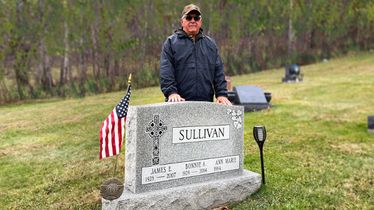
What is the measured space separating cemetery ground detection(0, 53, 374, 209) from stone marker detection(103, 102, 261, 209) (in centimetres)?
46

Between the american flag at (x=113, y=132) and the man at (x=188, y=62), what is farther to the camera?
the man at (x=188, y=62)

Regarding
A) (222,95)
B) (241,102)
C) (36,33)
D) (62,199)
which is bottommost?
(62,199)

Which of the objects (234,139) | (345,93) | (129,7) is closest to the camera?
(234,139)

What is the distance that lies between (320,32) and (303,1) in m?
2.82

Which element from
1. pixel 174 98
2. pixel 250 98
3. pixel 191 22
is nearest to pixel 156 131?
pixel 174 98

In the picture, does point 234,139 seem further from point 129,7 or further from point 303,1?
point 303,1

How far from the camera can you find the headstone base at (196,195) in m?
4.30

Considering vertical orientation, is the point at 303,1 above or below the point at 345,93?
above

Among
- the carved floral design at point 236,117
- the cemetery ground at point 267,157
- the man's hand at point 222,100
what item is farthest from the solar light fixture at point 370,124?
the man's hand at point 222,100

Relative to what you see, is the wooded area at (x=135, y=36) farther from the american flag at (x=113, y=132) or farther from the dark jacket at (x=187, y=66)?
the dark jacket at (x=187, y=66)

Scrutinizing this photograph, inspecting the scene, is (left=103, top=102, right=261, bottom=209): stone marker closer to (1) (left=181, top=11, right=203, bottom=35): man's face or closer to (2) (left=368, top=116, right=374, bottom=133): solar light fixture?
(1) (left=181, top=11, right=203, bottom=35): man's face

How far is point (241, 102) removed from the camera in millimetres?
11664

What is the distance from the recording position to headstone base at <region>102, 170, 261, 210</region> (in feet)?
14.1

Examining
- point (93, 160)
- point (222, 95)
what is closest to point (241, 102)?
point (93, 160)
